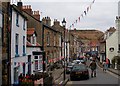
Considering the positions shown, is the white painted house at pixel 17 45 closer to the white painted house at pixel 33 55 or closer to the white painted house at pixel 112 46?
the white painted house at pixel 33 55

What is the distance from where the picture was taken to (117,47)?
53.2 metres

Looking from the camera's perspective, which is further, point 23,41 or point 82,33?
point 82,33

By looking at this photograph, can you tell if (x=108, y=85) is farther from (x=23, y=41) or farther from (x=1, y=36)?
(x=1, y=36)

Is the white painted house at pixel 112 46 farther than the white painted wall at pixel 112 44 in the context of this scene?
No

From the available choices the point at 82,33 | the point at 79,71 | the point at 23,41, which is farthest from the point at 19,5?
the point at 82,33

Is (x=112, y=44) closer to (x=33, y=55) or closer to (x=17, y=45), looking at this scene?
(x=33, y=55)

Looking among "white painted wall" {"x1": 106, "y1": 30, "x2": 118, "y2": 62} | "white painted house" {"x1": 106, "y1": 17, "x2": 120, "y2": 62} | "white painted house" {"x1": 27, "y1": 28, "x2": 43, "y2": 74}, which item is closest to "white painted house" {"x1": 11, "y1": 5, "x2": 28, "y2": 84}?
"white painted house" {"x1": 27, "y1": 28, "x2": 43, "y2": 74}

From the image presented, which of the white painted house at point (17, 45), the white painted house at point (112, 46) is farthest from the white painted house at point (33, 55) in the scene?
the white painted house at point (112, 46)

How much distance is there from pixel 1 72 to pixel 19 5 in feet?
33.8

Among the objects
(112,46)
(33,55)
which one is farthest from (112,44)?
(33,55)

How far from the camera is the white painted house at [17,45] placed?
19188mm

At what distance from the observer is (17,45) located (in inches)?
823

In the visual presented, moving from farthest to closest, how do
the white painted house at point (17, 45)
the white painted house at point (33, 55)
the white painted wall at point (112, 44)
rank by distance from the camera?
the white painted wall at point (112, 44) → the white painted house at point (33, 55) → the white painted house at point (17, 45)

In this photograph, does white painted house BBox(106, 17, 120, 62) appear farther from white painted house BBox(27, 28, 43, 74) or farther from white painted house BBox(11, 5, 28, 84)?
white painted house BBox(11, 5, 28, 84)
